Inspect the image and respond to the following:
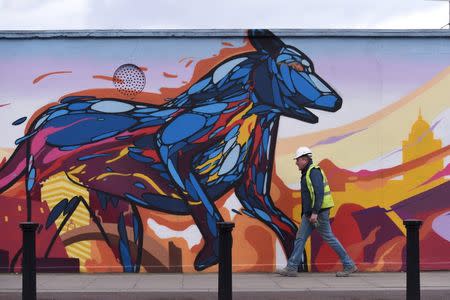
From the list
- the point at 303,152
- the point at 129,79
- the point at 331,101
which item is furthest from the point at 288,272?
the point at 129,79

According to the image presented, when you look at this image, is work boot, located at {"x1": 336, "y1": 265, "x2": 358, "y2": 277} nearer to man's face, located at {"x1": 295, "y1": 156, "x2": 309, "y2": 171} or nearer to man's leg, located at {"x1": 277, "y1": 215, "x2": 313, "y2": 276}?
man's leg, located at {"x1": 277, "y1": 215, "x2": 313, "y2": 276}

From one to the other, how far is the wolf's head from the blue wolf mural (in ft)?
0.81

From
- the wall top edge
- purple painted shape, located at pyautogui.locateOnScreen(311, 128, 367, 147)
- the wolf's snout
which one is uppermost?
the wall top edge

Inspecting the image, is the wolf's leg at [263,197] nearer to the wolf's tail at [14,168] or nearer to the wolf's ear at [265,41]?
the wolf's ear at [265,41]

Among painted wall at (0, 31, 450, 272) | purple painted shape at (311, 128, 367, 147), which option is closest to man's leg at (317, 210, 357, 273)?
painted wall at (0, 31, 450, 272)

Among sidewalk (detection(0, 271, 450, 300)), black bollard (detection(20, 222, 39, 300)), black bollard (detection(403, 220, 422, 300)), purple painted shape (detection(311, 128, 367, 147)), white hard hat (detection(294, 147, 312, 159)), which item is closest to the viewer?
black bollard (detection(20, 222, 39, 300))

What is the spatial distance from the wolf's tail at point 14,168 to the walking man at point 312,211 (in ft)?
13.1

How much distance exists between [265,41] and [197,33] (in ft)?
3.33

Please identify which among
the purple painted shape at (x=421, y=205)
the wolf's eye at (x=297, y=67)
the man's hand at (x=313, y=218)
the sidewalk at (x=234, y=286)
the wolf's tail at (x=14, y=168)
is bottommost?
the sidewalk at (x=234, y=286)

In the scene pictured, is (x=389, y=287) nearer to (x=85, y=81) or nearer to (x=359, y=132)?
(x=359, y=132)

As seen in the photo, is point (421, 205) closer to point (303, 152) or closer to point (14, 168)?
point (303, 152)

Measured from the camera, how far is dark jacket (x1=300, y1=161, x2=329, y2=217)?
27.9 feet

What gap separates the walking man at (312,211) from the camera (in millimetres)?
8516

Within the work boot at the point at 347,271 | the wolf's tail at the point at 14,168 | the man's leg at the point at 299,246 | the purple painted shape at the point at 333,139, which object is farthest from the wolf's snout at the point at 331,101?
the wolf's tail at the point at 14,168
